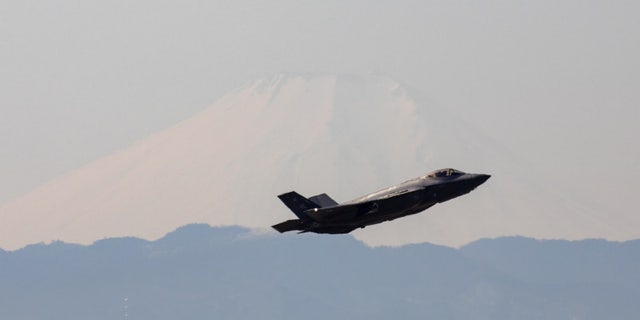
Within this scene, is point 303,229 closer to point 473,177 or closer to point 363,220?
point 363,220

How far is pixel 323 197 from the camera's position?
6112 inches

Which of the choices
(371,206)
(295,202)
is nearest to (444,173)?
(371,206)

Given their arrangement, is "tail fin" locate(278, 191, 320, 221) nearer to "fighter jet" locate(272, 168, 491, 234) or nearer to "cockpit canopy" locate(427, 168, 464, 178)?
"fighter jet" locate(272, 168, 491, 234)

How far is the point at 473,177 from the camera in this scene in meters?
154

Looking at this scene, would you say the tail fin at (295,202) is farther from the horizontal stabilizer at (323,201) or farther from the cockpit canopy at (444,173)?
the cockpit canopy at (444,173)

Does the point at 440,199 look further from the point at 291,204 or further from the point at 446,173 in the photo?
the point at 291,204

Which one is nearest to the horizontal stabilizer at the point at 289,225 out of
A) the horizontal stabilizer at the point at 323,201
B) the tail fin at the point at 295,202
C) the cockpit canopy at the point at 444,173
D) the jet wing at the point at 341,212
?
the jet wing at the point at 341,212

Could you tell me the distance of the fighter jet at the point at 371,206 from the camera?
148 meters

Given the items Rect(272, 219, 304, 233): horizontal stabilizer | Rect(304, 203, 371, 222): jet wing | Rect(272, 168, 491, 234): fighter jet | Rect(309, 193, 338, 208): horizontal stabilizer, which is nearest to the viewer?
Rect(272, 219, 304, 233): horizontal stabilizer

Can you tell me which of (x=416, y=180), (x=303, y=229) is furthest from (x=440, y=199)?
(x=303, y=229)

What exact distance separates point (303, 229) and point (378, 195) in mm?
7908

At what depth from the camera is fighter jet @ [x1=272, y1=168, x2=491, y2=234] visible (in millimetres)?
147625

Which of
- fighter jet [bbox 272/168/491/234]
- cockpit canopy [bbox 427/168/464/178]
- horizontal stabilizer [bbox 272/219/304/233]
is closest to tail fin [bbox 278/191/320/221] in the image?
fighter jet [bbox 272/168/491/234]

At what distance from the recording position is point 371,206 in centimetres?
→ 14762
